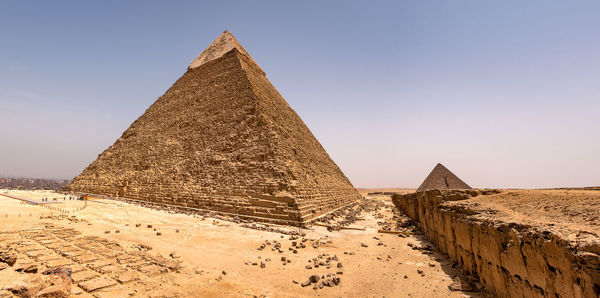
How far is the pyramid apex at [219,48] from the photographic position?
25273 mm

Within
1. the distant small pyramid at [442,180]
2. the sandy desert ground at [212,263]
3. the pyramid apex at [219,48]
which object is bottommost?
the sandy desert ground at [212,263]

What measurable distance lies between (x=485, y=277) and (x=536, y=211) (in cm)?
116

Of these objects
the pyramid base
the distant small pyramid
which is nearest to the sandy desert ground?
the pyramid base

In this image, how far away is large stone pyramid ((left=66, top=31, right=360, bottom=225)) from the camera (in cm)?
1164

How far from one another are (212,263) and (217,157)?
34.5ft

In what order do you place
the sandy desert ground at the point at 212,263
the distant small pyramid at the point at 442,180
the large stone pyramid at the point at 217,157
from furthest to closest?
the distant small pyramid at the point at 442,180 < the large stone pyramid at the point at 217,157 < the sandy desert ground at the point at 212,263

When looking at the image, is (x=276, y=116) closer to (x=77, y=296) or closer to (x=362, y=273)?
(x=362, y=273)

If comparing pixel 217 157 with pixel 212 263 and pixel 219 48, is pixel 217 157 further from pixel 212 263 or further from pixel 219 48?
pixel 219 48

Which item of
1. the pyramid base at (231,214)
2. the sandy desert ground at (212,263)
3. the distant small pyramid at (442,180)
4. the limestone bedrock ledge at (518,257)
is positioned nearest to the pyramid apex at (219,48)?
the pyramid base at (231,214)

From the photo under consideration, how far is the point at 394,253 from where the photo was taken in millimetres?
6398

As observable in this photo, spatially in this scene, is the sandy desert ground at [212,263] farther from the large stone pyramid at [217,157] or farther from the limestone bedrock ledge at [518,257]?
the large stone pyramid at [217,157]

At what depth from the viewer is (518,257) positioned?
9.65ft

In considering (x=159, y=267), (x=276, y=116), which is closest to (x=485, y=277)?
(x=159, y=267)

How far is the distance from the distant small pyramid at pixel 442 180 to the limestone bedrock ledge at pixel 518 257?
79.1ft
